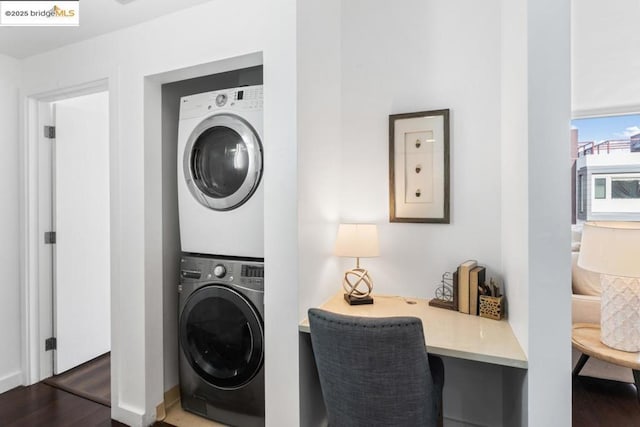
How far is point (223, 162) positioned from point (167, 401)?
5.27 feet

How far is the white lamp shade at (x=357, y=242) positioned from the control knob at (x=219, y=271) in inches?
26.0

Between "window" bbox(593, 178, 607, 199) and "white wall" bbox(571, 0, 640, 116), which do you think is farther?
"window" bbox(593, 178, 607, 199)

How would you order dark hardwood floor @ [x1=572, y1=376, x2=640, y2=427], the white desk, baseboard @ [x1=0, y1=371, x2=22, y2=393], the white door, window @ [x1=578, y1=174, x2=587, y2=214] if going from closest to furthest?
the white desk, dark hardwood floor @ [x1=572, y1=376, x2=640, y2=427], baseboard @ [x1=0, y1=371, x2=22, y2=393], the white door, window @ [x1=578, y1=174, x2=587, y2=214]

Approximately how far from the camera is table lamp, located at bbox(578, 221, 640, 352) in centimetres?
149

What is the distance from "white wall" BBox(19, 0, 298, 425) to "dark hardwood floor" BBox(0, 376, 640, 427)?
0.22m

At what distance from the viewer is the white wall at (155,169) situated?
161 cm

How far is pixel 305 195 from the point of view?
5.47ft

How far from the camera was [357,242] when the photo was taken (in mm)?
1847

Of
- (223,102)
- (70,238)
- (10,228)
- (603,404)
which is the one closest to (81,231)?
(70,238)

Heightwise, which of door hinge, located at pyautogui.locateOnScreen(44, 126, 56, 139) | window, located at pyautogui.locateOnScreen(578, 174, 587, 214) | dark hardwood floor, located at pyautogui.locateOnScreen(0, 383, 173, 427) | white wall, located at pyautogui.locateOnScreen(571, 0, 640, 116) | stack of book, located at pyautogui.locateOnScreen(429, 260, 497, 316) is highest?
white wall, located at pyautogui.locateOnScreen(571, 0, 640, 116)

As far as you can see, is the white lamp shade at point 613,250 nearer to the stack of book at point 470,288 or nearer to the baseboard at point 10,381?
the stack of book at point 470,288

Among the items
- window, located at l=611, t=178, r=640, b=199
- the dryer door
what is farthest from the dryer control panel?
window, located at l=611, t=178, r=640, b=199

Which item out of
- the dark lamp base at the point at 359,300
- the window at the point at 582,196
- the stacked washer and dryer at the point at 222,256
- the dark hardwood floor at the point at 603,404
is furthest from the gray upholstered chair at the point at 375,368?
the window at the point at 582,196

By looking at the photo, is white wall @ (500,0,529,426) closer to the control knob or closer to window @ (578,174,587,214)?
the control knob
